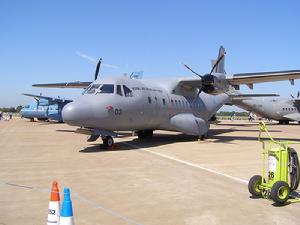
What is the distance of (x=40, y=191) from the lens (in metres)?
7.43

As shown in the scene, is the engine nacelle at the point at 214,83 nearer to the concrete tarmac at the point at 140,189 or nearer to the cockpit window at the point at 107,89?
the cockpit window at the point at 107,89

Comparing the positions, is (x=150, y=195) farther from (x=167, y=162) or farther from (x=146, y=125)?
(x=146, y=125)

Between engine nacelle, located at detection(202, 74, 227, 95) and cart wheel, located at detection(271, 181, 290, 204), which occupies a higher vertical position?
engine nacelle, located at detection(202, 74, 227, 95)

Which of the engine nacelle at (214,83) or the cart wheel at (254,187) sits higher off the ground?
the engine nacelle at (214,83)

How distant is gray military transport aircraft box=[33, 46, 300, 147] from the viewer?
14281 millimetres

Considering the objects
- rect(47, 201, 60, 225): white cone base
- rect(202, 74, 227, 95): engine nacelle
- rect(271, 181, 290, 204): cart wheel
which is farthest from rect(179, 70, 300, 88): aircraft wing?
rect(47, 201, 60, 225): white cone base

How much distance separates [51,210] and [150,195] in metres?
3.08

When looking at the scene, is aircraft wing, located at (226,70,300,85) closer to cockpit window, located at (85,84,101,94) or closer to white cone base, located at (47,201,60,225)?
cockpit window, located at (85,84,101,94)

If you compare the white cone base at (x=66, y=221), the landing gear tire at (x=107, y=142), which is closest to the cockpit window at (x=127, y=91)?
the landing gear tire at (x=107, y=142)

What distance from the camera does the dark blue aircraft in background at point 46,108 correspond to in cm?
4266

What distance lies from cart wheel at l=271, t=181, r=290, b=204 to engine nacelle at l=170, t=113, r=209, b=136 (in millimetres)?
12806

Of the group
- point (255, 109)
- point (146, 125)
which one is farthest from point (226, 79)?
point (255, 109)

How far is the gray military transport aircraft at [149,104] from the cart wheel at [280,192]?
29.2 ft

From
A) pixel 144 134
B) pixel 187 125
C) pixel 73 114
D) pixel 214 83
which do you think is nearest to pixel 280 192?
pixel 73 114
